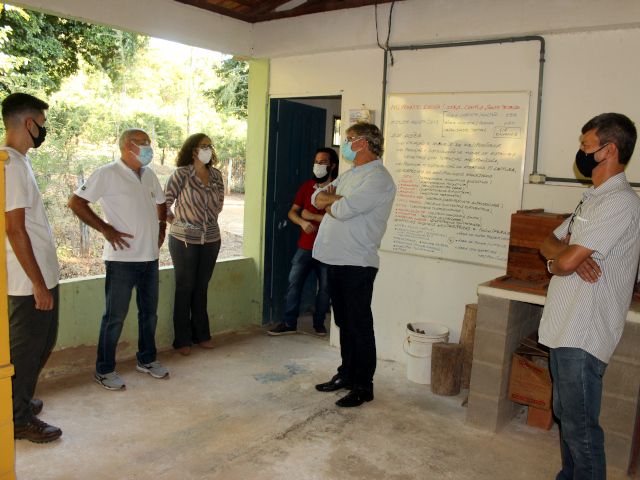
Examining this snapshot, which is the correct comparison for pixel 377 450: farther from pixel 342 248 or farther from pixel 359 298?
pixel 342 248

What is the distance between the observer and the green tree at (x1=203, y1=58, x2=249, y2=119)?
32.9 feet

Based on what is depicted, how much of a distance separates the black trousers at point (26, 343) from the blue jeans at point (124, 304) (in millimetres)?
636

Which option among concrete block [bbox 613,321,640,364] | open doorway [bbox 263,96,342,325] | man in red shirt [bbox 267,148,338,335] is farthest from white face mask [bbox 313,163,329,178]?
concrete block [bbox 613,321,640,364]

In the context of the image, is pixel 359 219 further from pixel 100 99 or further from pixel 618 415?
pixel 100 99

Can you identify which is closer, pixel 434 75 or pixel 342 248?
pixel 342 248

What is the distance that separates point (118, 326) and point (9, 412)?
87.6 inches

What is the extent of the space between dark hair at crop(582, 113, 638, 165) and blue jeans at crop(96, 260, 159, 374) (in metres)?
2.75

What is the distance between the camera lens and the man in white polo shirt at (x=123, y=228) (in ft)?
11.4

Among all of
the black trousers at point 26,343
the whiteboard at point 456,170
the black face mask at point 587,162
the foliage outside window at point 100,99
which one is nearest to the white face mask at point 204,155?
the whiteboard at point 456,170

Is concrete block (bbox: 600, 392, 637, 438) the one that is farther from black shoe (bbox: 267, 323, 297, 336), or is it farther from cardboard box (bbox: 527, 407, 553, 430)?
black shoe (bbox: 267, 323, 297, 336)

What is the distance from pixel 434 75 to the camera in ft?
13.4

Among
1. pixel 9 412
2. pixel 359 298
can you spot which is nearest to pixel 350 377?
pixel 359 298

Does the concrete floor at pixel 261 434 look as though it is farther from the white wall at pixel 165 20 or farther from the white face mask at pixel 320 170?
the white wall at pixel 165 20

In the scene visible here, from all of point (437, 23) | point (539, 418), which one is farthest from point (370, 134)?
A: point (539, 418)
